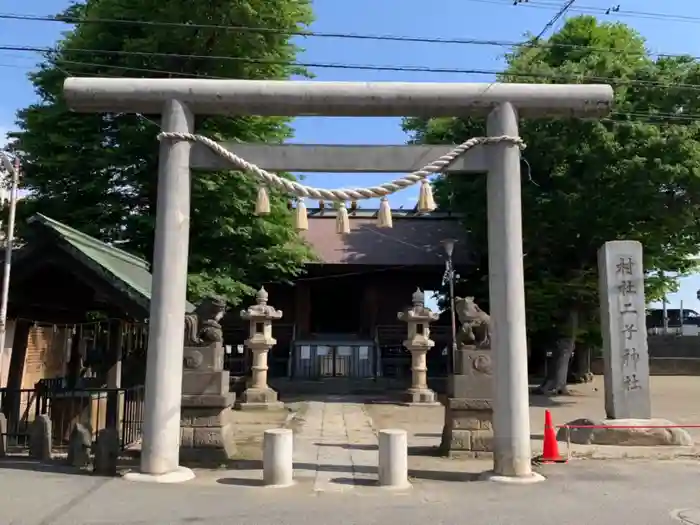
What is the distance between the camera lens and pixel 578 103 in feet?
28.8

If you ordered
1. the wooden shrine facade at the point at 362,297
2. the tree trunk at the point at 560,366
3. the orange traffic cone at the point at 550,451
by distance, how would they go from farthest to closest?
the wooden shrine facade at the point at 362,297 < the tree trunk at the point at 560,366 < the orange traffic cone at the point at 550,451

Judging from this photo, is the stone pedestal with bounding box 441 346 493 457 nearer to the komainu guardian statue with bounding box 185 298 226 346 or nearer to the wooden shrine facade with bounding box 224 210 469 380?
the komainu guardian statue with bounding box 185 298 226 346

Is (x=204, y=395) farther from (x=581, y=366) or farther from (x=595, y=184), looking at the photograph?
(x=581, y=366)

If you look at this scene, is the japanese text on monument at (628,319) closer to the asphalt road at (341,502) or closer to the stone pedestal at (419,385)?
the asphalt road at (341,502)

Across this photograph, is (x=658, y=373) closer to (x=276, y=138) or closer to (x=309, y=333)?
(x=309, y=333)

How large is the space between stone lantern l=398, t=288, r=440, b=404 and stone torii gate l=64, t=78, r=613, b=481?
12304 mm

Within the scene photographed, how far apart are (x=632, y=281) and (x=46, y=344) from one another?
1854 centimetres

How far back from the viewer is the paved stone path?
341 inches

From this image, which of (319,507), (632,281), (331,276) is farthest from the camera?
(331,276)

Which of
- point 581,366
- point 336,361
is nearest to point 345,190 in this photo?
point 336,361

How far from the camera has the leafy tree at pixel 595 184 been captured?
17612 millimetres

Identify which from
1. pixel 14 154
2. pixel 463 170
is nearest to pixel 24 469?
pixel 463 170

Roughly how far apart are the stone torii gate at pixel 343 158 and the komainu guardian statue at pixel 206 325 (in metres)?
Result: 1.55

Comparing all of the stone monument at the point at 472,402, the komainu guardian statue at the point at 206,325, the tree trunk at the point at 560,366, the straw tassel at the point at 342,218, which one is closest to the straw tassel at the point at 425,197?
the straw tassel at the point at 342,218
